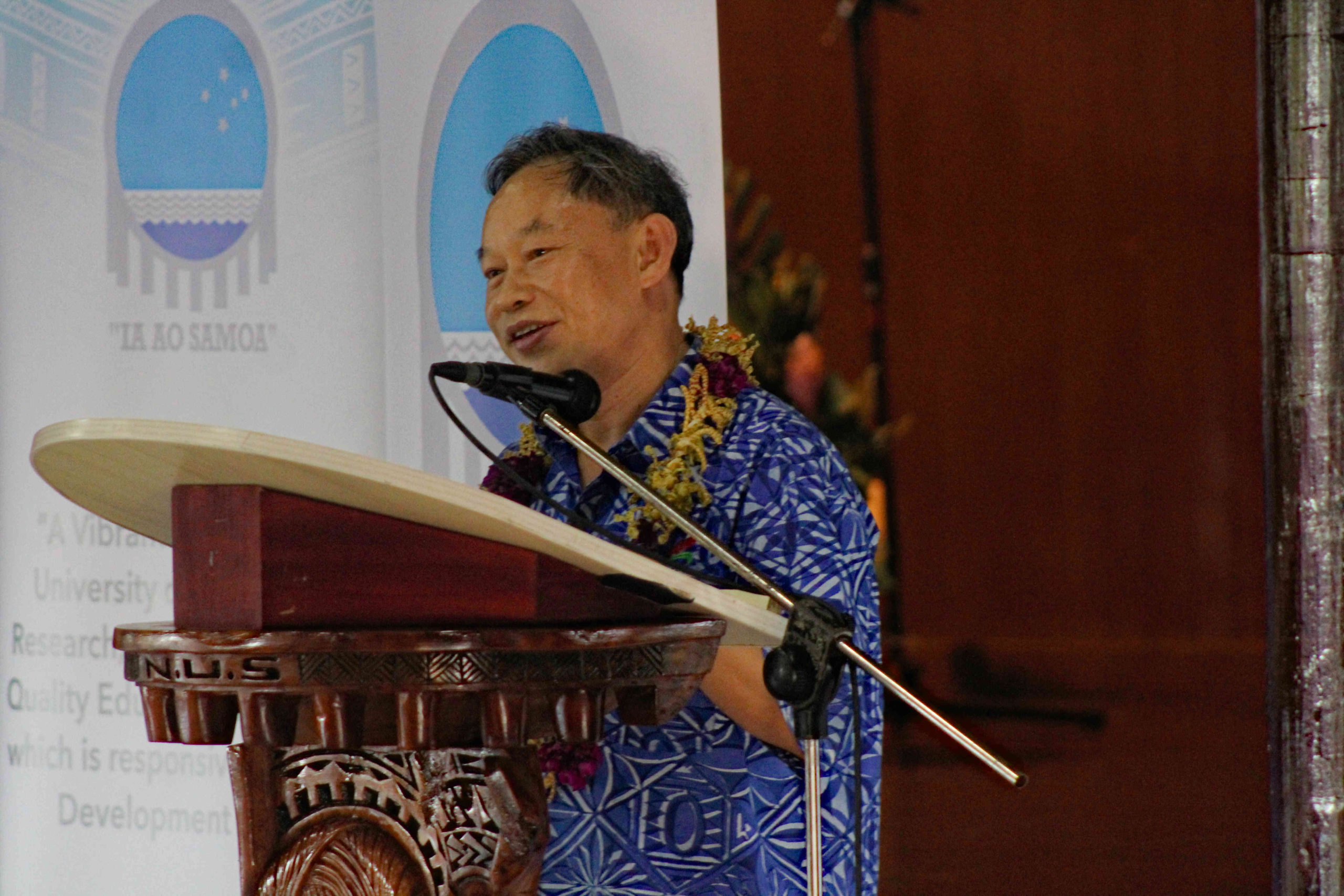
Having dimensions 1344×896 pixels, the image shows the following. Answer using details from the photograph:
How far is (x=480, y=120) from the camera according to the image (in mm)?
2285

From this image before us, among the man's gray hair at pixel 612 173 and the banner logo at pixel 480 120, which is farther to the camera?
the banner logo at pixel 480 120

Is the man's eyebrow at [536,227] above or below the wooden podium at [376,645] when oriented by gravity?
above

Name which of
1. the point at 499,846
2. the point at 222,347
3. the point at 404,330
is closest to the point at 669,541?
the point at 499,846

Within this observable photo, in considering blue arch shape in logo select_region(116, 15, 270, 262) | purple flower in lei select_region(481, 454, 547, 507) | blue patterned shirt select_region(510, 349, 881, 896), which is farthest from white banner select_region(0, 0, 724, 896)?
blue patterned shirt select_region(510, 349, 881, 896)

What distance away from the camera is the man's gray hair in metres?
1.65

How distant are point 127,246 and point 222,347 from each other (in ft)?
0.82

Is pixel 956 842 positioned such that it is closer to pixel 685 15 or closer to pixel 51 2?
pixel 685 15

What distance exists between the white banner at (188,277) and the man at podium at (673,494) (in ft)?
2.05

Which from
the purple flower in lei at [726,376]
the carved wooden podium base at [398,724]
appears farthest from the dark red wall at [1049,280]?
the carved wooden podium base at [398,724]

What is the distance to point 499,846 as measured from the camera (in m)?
1.01

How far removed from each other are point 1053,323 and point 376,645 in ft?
17.8

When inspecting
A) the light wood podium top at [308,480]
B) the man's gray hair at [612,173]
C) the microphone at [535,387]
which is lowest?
the light wood podium top at [308,480]

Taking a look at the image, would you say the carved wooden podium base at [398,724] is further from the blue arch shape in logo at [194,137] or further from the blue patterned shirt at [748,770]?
the blue arch shape in logo at [194,137]

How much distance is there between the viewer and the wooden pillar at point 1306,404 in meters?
1.86
